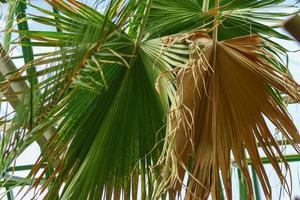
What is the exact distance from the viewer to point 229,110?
2.34 meters

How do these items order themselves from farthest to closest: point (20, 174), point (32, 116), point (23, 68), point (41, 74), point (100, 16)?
point (20, 174) < point (100, 16) < point (23, 68) < point (41, 74) < point (32, 116)

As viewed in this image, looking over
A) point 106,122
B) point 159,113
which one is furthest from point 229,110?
point 106,122

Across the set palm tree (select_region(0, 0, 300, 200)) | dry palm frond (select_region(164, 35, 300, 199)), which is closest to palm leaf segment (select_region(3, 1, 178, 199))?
palm tree (select_region(0, 0, 300, 200))

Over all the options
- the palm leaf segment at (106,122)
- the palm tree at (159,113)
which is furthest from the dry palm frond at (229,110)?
the palm leaf segment at (106,122)

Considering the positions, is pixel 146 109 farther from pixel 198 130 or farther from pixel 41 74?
pixel 41 74

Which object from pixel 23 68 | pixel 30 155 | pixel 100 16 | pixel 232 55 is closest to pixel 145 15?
pixel 100 16

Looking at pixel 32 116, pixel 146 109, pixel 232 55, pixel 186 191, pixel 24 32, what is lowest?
pixel 186 191

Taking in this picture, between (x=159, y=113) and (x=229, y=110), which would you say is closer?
(x=229, y=110)

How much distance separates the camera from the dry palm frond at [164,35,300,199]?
226cm

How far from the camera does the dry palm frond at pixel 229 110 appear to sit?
2.26m

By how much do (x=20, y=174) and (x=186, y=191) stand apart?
4.24 m

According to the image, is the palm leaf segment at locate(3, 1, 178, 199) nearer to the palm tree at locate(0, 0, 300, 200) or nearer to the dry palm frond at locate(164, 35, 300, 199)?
the palm tree at locate(0, 0, 300, 200)

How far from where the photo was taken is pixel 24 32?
7.99 ft

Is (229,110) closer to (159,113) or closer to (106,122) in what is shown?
(159,113)
